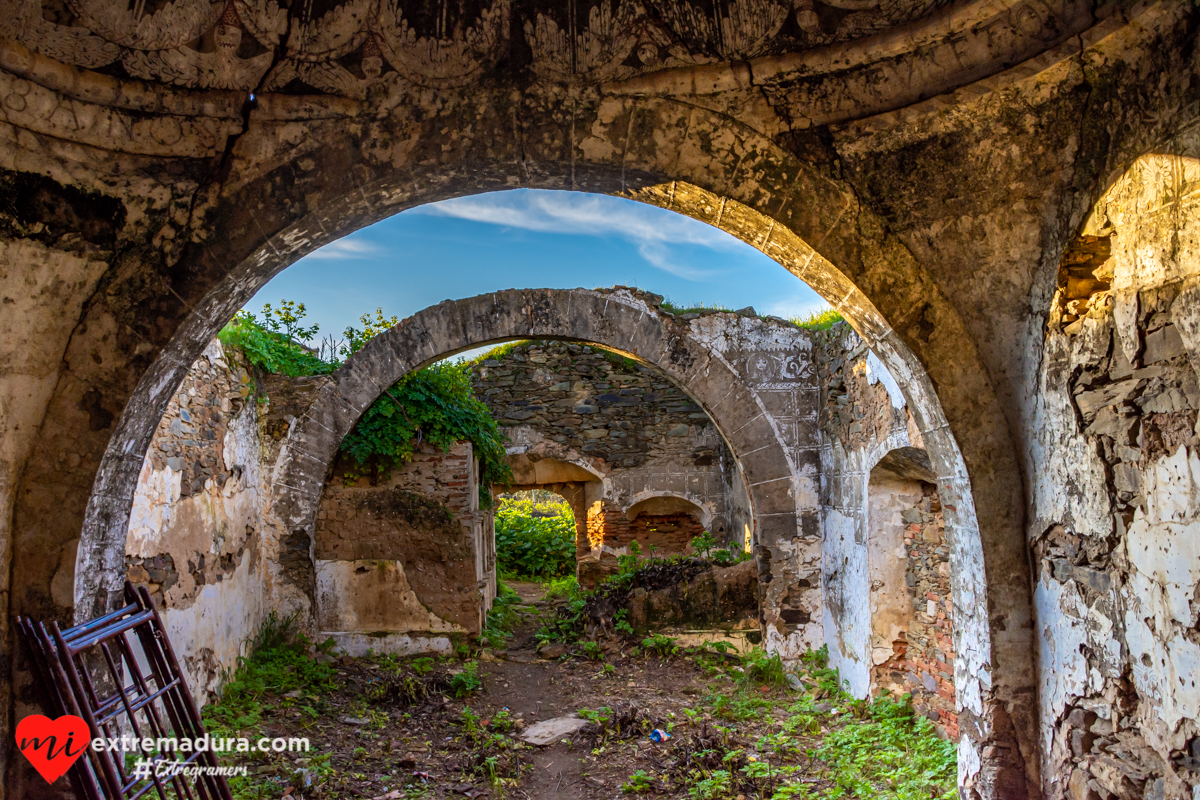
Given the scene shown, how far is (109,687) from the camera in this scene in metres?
2.40

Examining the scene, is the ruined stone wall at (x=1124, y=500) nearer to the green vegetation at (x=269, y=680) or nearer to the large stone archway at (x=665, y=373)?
the large stone archway at (x=665, y=373)

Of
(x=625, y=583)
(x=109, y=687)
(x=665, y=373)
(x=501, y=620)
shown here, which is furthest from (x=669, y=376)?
(x=109, y=687)

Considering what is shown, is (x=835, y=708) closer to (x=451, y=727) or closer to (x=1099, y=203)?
(x=451, y=727)

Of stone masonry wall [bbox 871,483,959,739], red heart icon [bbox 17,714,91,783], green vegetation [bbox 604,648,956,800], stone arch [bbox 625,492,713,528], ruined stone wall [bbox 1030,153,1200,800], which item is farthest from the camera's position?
stone arch [bbox 625,492,713,528]

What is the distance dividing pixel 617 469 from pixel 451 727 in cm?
615

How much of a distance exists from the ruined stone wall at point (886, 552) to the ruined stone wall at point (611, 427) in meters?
4.91

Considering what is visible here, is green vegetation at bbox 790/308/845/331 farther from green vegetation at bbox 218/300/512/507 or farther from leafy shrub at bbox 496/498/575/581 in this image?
leafy shrub at bbox 496/498/575/581

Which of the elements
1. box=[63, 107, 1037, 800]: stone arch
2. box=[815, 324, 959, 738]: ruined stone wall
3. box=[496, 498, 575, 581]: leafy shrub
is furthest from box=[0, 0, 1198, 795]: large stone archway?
box=[496, 498, 575, 581]: leafy shrub

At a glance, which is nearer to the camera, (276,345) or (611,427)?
(276,345)

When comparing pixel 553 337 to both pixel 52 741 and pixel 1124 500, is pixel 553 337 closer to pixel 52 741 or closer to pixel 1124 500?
pixel 52 741

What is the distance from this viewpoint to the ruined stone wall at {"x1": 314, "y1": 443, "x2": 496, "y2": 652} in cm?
700

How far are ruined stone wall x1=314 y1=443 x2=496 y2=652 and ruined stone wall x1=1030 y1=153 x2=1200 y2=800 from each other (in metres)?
5.73

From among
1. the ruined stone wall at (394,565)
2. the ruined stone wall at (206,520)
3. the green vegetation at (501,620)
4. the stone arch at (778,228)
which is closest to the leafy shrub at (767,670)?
the green vegetation at (501,620)

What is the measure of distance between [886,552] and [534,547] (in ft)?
29.3
